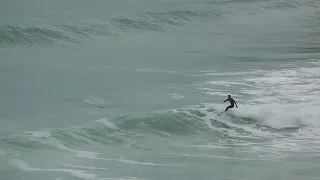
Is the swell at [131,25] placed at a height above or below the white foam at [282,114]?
above

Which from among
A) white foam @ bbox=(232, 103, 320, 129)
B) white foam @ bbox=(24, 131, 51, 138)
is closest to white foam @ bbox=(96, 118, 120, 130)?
white foam @ bbox=(24, 131, 51, 138)

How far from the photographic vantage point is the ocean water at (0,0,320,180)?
16484 mm

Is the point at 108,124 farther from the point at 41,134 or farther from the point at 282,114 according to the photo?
the point at 282,114

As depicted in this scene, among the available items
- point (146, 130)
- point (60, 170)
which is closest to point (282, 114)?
point (146, 130)

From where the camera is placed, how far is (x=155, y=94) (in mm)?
22734

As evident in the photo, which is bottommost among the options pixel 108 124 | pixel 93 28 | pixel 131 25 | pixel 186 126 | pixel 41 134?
Answer: pixel 41 134

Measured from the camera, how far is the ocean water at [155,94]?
16484 millimetres

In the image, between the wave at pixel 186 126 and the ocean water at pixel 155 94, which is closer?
the ocean water at pixel 155 94

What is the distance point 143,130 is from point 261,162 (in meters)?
3.86

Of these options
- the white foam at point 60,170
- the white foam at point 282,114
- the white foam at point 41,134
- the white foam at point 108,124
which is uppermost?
the white foam at point 282,114

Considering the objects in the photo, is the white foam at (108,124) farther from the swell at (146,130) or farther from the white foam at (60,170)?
the white foam at (60,170)

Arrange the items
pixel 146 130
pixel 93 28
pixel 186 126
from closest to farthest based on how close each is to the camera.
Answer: pixel 146 130 < pixel 186 126 < pixel 93 28

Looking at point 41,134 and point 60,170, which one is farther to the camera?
point 41,134

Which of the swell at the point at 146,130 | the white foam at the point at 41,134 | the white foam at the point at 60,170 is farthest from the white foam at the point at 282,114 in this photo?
the white foam at the point at 60,170
